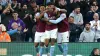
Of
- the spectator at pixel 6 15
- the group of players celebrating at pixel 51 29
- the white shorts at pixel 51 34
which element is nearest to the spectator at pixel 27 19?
the spectator at pixel 6 15

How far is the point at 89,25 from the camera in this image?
1814 cm

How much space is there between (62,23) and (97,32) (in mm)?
2577

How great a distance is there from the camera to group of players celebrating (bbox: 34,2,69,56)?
1600cm

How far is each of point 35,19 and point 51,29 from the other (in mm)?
2861

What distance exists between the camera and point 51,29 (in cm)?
1606

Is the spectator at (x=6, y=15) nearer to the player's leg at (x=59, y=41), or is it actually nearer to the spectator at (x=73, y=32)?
the spectator at (x=73, y=32)

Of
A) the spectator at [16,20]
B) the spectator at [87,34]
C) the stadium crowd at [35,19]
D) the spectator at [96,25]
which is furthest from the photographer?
the spectator at [16,20]

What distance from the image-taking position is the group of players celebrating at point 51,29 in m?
16.0

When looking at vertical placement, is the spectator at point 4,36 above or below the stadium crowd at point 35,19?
below

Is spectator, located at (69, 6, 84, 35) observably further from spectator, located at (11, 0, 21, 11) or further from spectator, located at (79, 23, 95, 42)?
spectator, located at (11, 0, 21, 11)

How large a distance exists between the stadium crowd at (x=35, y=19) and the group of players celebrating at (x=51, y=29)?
50.3 inches

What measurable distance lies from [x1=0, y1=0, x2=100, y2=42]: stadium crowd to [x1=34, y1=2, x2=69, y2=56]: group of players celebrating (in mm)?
1277

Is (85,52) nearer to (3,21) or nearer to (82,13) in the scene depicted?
(82,13)

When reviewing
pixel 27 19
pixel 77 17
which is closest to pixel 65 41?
pixel 77 17
